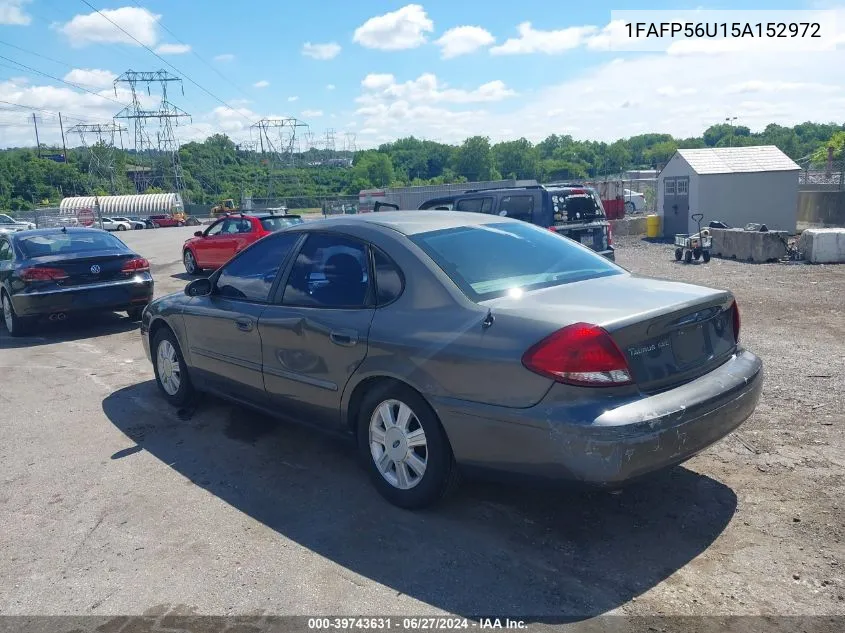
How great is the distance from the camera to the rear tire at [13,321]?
32.6 feet

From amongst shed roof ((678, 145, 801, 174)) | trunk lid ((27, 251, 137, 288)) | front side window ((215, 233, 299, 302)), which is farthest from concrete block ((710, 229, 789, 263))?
front side window ((215, 233, 299, 302))

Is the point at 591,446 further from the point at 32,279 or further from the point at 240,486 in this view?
the point at 32,279

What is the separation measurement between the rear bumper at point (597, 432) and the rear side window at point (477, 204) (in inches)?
337

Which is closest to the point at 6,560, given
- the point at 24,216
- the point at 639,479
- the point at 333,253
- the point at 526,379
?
the point at 333,253

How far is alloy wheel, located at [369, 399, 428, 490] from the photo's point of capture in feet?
12.7

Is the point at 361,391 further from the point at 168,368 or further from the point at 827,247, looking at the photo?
the point at 827,247

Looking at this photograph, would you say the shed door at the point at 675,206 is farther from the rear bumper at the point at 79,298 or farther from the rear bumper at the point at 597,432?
the rear bumper at the point at 597,432

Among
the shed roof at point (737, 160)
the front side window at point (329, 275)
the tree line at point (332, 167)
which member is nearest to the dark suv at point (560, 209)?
the front side window at point (329, 275)

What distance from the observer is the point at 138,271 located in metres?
10.3

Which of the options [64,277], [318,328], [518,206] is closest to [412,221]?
[318,328]

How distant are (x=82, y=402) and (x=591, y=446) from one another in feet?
17.0

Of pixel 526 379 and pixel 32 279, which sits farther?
pixel 32 279

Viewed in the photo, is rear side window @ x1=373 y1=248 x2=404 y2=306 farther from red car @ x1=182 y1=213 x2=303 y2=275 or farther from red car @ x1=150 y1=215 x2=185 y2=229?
red car @ x1=150 y1=215 x2=185 y2=229

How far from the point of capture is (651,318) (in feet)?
11.4
